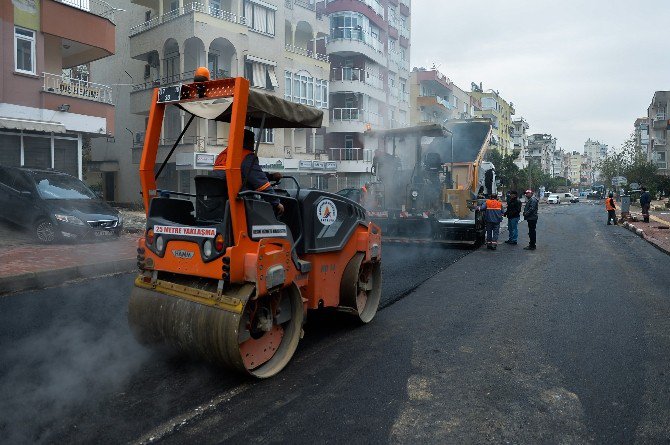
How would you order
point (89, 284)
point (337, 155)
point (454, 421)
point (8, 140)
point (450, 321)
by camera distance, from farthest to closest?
point (337, 155), point (8, 140), point (89, 284), point (450, 321), point (454, 421)

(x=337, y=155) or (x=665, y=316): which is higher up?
(x=337, y=155)

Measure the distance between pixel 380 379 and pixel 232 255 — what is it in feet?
4.83

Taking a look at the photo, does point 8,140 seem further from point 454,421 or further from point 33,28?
point 454,421

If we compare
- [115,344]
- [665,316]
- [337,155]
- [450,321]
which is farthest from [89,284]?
[337,155]

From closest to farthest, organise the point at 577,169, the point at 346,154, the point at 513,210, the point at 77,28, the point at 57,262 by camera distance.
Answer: the point at 57,262 < the point at 513,210 < the point at 77,28 < the point at 346,154 < the point at 577,169

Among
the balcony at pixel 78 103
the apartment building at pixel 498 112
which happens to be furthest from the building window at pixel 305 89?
the apartment building at pixel 498 112

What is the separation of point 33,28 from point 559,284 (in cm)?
1540

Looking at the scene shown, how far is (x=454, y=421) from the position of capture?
330cm

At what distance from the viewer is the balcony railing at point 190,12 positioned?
22094 millimetres

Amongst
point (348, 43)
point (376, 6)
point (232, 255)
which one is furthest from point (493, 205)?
point (376, 6)

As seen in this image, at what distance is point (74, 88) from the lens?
1611cm

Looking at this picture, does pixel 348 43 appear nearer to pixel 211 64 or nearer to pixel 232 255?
pixel 211 64

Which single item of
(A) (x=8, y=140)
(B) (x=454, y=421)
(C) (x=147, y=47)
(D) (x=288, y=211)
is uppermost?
(C) (x=147, y=47)

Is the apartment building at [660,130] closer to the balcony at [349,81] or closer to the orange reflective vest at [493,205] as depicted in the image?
the balcony at [349,81]
